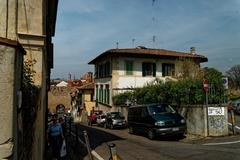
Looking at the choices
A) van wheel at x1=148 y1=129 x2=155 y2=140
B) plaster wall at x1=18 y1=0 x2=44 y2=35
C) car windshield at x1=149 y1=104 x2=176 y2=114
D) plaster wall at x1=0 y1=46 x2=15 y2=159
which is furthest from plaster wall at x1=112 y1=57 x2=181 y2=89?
plaster wall at x1=0 y1=46 x2=15 y2=159

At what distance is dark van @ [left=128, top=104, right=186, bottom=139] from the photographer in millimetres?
20172

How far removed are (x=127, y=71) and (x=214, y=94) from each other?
2184cm

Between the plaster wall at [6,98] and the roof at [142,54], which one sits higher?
the roof at [142,54]

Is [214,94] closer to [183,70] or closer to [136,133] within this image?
[136,133]

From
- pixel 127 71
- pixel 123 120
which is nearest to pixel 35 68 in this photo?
pixel 123 120

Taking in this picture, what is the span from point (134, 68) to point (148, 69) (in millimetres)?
1858

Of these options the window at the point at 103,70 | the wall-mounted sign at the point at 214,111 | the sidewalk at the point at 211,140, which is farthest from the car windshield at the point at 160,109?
the window at the point at 103,70

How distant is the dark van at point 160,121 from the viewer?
20.2 m

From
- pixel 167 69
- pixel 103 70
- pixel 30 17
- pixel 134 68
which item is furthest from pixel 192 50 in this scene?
pixel 30 17

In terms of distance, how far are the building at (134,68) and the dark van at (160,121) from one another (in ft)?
59.3

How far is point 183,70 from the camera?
3781 cm

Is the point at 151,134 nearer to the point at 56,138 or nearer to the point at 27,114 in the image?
the point at 56,138

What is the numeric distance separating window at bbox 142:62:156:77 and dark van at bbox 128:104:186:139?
20256 millimetres

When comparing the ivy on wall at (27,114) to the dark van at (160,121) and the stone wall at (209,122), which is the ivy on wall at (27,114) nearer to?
the dark van at (160,121)
